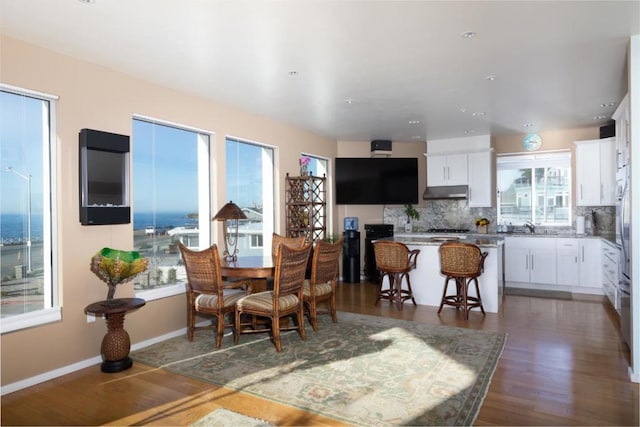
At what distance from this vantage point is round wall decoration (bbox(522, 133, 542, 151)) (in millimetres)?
6992

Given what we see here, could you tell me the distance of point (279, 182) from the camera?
596 cm

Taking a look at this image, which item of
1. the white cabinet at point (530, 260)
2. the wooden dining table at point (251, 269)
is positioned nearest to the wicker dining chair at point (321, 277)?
the wooden dining table at point (251, 269)

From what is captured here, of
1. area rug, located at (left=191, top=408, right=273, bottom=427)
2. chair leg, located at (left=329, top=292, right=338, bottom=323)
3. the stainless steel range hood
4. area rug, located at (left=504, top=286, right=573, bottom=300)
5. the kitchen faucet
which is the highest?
the stainless steel range hood

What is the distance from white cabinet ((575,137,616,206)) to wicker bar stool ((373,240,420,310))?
3194 mm

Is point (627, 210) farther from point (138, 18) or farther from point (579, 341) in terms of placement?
point (138, 18)

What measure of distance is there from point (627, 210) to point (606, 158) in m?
3.58

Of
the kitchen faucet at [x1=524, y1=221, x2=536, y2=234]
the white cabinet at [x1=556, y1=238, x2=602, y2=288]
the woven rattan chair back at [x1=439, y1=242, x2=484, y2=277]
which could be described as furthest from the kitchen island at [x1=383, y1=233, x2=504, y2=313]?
the kitchen faucet at [x1=524, y1=221, x2=536, y2=234]

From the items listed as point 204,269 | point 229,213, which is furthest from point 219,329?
point 229,213

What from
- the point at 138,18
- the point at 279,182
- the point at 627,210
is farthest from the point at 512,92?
the point at 138,18

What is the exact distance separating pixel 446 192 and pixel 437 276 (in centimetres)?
242

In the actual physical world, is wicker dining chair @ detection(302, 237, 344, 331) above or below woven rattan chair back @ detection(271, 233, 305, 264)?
below

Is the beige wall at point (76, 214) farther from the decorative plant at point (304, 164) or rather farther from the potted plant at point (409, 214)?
the potted plant at point (409, 214)

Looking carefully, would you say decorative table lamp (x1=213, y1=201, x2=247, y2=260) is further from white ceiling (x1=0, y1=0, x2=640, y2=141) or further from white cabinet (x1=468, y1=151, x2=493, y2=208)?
white cabinet (x1=468, y1=151, x2=493, y2=208)

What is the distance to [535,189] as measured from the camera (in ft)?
23.6
